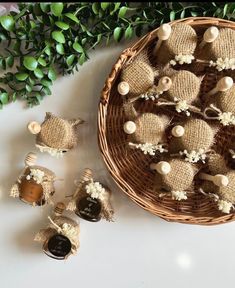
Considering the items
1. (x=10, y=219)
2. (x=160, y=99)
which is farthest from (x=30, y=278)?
(x=160, y=99)

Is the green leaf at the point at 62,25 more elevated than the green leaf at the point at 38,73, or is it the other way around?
the green leaf at the point at 62,25

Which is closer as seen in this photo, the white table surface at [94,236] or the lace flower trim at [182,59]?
the lace flower trim at [182,59]

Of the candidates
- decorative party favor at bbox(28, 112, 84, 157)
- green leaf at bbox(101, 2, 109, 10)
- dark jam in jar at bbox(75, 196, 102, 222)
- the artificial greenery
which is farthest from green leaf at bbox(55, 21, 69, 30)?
dark jam in jar at bbox(75, 196, 102, 222)

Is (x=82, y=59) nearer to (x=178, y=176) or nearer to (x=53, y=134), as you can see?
(x=53, y=134)

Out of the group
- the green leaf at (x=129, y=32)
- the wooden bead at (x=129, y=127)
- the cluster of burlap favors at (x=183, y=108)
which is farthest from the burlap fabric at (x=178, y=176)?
the green leaf at (x=129, y=32)

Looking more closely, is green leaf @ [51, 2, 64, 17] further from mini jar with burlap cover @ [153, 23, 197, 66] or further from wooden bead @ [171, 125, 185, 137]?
wooden bead @ [171, 125, 185, 137]

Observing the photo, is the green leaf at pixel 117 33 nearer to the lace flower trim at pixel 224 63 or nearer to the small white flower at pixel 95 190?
the lace flower trim at pixel 224 63
